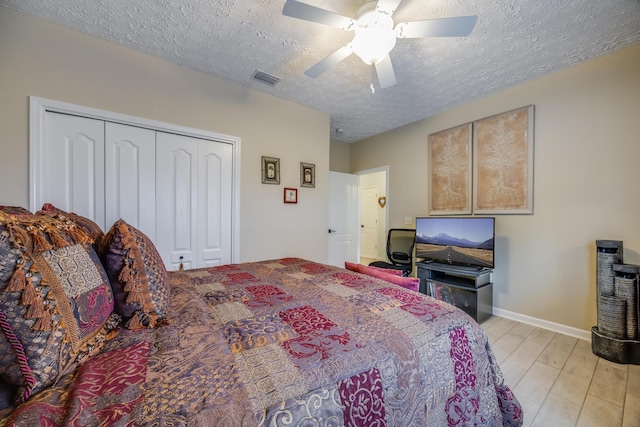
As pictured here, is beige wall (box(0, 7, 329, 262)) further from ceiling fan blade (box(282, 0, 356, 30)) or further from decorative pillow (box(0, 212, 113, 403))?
decorative pillow (box(0, 212, 113, 403))

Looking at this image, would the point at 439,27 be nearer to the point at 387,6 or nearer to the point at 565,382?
the point at 387,6

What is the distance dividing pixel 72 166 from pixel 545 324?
481 centimetres

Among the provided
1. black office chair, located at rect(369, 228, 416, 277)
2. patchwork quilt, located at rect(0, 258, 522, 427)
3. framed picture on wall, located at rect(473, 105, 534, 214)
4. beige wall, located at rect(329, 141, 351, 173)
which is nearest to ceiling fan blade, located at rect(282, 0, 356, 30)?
patchwork quilt, located at rect(0, 258, 522, 427)

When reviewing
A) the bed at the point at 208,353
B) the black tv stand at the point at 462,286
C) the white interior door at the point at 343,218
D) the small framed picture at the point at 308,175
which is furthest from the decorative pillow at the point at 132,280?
the white interior door at the point at 343,218

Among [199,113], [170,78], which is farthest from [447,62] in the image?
[170,78]

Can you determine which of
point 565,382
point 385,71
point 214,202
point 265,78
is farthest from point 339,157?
point 565,382

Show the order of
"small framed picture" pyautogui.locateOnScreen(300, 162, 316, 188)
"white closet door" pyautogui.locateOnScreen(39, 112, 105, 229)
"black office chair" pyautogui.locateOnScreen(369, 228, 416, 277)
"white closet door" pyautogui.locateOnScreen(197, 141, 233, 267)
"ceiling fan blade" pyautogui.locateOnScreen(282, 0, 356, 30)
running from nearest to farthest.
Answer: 1. "ceiling fan blade" pyautogui.locateOnScreen(282, 0, 356, 30)
2. "white closet door" pyautogui.locateOnScreen(39, 112, 105, 229)
3. "white closet door" pyautogui.locateOnScreen(197, 141, 233, 267)
4. "small framed picture" pyautogui.locateOnScreen(300, 162, 316, 188)
5. "black office chair" pyautogui.locateOnScreen(369, 228, 416, 277)

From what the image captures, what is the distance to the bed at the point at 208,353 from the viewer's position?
1.79 feet

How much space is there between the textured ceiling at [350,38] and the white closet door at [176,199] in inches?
33.9

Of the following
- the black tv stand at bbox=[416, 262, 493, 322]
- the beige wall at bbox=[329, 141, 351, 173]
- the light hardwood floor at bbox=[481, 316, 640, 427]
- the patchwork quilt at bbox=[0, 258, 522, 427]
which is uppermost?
the beige wall at bbox=[329, 141, 351, 173]

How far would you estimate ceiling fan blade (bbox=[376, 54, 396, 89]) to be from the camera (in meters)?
1.87

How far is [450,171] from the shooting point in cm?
341

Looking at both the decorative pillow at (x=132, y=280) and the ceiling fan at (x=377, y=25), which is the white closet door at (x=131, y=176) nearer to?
the decorative pillow at (x=132, y=280)

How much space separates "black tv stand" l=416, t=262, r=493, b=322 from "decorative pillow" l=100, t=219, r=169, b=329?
9.70 ft
